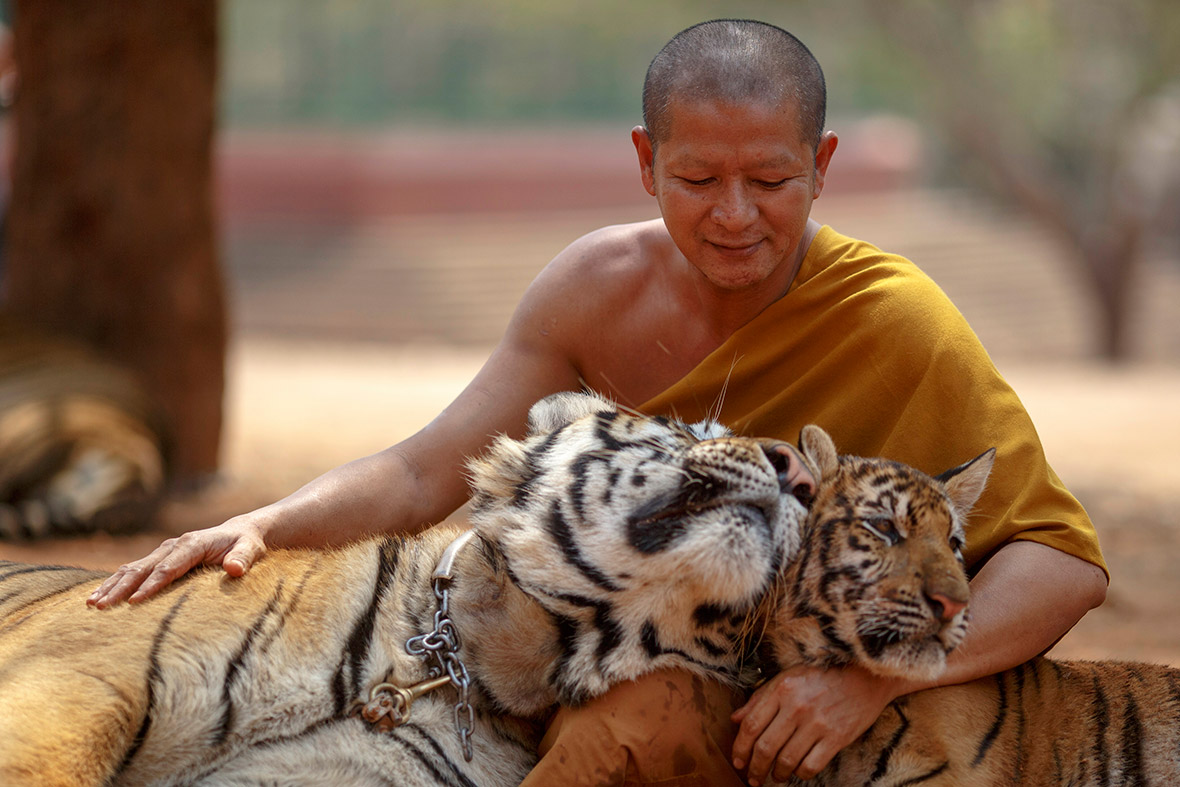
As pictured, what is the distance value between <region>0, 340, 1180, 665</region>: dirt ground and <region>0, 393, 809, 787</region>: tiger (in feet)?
6.92

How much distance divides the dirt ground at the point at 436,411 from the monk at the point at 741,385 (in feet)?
5.03

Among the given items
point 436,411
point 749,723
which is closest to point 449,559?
point 749,723

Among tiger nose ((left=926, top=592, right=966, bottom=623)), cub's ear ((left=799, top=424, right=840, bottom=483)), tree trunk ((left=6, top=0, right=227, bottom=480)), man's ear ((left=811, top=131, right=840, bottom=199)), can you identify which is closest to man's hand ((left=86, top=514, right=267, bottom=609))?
cub's ear ((left=799, top=424, right=840, bottom=483))

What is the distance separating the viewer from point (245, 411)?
996 centimetres

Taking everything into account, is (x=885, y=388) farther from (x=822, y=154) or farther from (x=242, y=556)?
(x=242, y=556)

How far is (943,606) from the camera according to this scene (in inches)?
84.5

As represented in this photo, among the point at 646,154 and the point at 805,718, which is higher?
the point at 646,154

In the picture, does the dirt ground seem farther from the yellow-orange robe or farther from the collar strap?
the collar strap

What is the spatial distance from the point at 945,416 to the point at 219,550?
156cm

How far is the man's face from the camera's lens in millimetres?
2525

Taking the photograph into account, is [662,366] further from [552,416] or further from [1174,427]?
[1174,427]

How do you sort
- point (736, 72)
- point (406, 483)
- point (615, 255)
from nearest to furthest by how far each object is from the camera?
point (736, 72) < point (406, 483) < point (615, 255)

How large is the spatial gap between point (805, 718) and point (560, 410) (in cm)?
A: 79

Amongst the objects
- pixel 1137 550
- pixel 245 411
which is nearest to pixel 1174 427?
pixel 1137 550
